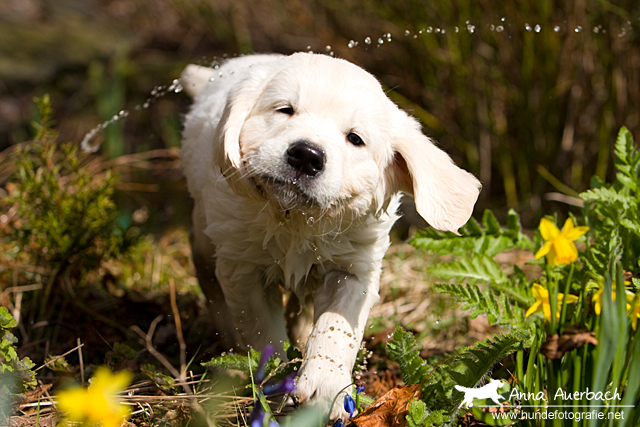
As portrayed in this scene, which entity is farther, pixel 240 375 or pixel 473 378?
pixel 240 375

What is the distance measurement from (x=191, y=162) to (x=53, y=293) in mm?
1060

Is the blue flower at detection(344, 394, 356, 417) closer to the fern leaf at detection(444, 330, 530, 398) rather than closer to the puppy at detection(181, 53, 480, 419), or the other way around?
the puppy at detection(181, 53, 480, 419)

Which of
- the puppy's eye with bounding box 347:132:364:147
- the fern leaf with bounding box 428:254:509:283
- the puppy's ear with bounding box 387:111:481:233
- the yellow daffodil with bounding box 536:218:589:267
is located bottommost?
the fern leaf with bounding box 428:254:509:283

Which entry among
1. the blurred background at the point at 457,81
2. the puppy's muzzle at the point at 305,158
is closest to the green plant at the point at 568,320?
the puppy's muzzle at the point at 305,158

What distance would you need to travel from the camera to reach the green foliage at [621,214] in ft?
6.70

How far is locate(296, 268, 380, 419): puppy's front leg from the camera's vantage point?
1.83 metres

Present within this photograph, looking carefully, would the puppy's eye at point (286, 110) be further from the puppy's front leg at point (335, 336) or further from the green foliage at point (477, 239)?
the green foliage at point (477, 239)

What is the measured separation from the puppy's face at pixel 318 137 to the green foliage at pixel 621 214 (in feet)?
2.58

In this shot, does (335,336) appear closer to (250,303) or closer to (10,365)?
(250,303)

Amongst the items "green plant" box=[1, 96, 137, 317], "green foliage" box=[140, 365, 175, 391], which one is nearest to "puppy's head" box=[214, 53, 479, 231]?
"green foliage" box=[140, 365, 175, 391]

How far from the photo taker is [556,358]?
164 cm

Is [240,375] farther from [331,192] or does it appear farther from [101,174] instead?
[101,174]

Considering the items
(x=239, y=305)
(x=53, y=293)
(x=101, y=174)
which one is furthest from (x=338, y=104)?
(x=101, y=174)

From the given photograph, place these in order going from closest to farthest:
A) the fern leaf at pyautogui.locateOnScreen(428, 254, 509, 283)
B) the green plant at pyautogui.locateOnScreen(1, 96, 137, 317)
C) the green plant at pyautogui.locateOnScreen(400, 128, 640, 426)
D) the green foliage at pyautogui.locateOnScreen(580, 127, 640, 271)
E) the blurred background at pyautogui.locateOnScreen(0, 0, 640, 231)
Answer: the green plant at pyautogui.locateOnScreen(400, 128, 640, 426)
the green foliage at pyautogui.locateOnScreen(580, 127, 640, 271)
the fern leaf at pyautogui.locateOnScreen(428, 254, 509, 283)
the green plant at pyautogui.locateOnScreen(1, 96, 137, 317)
the blurred background at pyautogui.locateOnScreen(0, 0, 640, 231)
